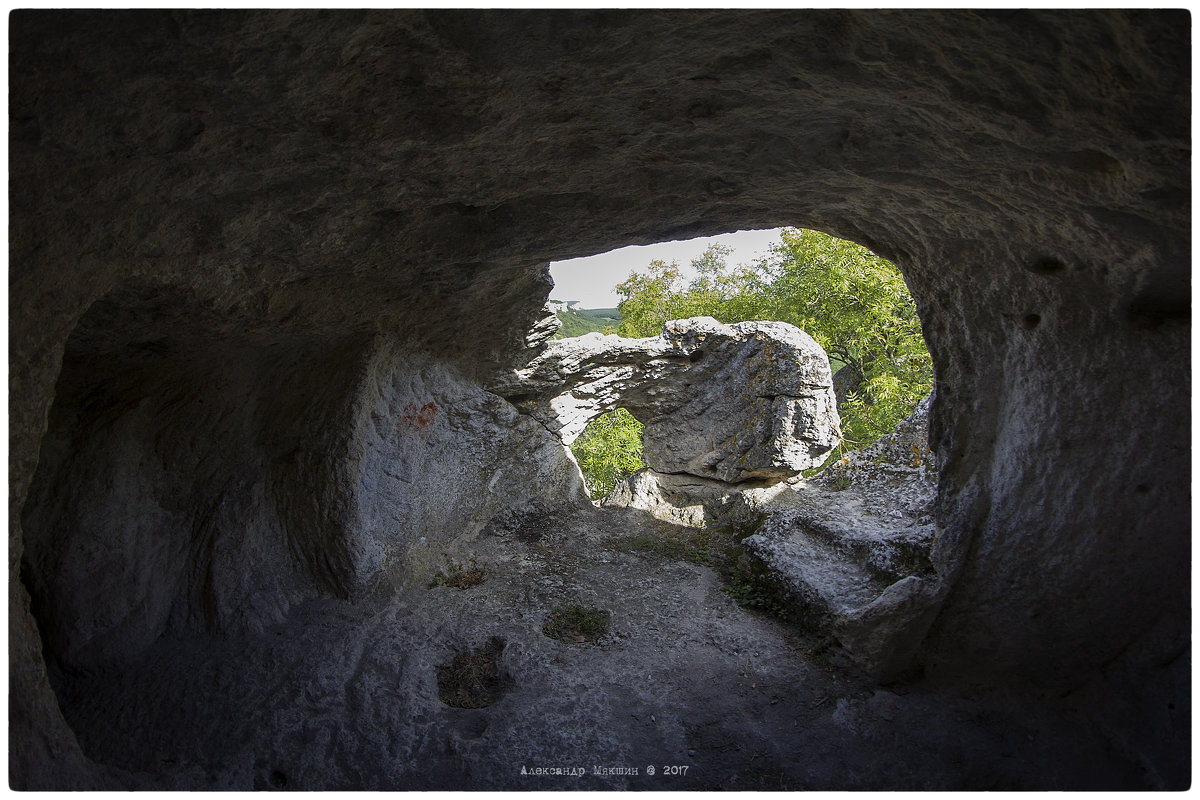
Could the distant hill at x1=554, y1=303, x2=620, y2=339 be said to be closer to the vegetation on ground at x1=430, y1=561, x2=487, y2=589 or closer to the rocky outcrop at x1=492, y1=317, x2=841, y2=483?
the rocky outcrop at x1=492, y1=317, x2=841, y2=483

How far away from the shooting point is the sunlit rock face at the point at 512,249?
80.2 inches

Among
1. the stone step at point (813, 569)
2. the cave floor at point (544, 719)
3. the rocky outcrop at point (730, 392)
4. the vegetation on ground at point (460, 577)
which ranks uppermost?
the rocky outcrop at point (730, 392)

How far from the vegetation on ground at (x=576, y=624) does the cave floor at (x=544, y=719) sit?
128 mm

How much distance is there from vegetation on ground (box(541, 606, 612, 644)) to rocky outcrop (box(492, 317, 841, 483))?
3.67 m

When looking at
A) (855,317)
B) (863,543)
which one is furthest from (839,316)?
(863,543)

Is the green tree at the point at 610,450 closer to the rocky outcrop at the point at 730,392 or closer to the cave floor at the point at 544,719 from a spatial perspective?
the rocky outcrop at the point at 730,392

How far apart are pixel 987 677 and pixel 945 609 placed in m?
0.48

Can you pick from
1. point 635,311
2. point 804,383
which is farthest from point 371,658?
point 635,311

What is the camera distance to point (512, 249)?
4.35m

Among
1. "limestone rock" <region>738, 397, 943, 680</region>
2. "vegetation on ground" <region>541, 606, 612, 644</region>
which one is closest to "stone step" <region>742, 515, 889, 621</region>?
"limestone rock" <region>738, 397, 943, 680</region>

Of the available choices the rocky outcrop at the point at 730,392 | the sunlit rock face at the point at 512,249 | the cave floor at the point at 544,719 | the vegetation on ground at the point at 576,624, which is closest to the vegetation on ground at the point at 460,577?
the sunlit rock face at the point at 512,249

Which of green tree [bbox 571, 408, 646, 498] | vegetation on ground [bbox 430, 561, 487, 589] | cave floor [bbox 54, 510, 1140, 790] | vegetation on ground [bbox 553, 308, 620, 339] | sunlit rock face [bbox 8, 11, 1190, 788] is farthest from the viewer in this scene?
vegetation on ground [bbox 553, 308, 620, 339]

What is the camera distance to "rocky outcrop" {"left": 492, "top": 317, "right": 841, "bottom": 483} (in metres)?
9.86

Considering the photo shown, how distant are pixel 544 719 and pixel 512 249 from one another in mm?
3209
